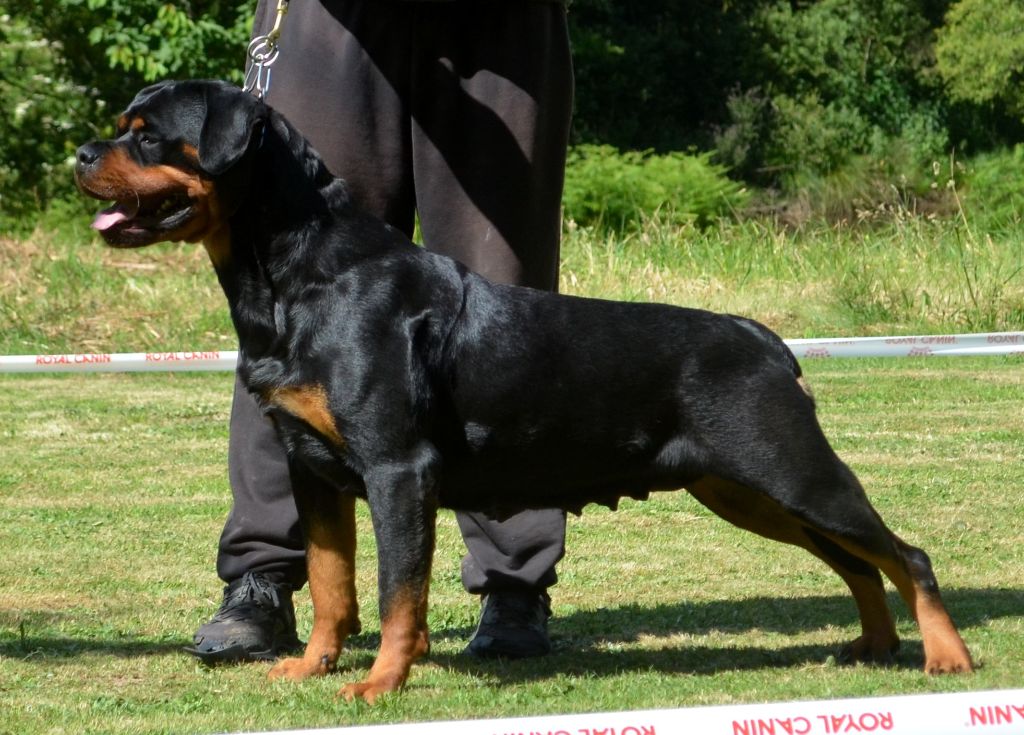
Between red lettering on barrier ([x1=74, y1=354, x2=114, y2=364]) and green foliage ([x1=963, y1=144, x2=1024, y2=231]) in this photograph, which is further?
green foliage ([x1=963, y1=144, x2=1024, y2=231])

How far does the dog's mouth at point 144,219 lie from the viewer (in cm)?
379

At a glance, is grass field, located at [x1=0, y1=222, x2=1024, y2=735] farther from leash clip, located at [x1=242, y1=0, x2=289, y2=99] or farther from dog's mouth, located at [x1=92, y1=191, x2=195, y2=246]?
leash clip, located at [x1=242, y1=0, x2=289, y2=99]

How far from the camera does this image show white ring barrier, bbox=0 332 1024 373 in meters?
8.14

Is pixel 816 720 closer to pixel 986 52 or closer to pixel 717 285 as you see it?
pixel 717 285

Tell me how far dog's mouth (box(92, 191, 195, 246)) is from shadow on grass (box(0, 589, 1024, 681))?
4.46 ft

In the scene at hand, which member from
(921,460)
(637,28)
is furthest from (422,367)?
(637,28)

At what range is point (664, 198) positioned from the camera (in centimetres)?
2134

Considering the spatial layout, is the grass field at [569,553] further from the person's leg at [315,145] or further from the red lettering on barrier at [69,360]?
the red lettering on barrier at [69,360]

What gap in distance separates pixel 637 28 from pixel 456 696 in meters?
29.9

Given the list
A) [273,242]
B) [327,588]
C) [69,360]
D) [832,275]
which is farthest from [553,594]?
[832,275]

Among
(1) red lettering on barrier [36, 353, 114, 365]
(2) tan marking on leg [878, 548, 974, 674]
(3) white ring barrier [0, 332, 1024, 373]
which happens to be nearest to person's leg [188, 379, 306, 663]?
(2) tan marking on leg [878, 548, 974, 674]

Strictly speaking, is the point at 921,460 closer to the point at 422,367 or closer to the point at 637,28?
the point at 422,367

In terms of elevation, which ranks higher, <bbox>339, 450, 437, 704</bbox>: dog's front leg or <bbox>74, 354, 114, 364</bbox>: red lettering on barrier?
<bbox>339, 450, 437, 704</bbox>: dog's front leg

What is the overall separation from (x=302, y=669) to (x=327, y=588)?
0.79 feet
